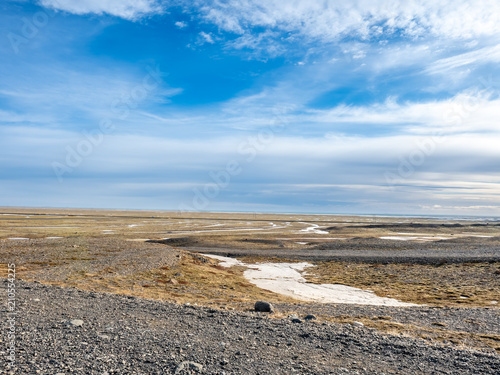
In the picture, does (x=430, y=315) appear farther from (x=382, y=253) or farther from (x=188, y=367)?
A: (x=382, y=253)

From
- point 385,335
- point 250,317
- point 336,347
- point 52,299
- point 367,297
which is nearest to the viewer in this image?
point 336,347

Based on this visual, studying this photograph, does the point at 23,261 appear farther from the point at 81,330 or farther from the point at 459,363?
the point at 459,363

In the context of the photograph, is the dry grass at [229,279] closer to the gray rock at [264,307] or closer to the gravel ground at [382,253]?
the gray rock at [264,307]

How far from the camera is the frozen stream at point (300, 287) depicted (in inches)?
860

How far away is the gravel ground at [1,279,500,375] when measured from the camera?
26.1 ft

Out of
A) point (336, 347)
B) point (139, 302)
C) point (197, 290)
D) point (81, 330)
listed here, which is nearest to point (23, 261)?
point (197, 290)

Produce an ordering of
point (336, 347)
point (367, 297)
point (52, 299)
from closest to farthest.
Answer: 1. point (336, 347)
2. point (52, 299)
3. point (367, 297)

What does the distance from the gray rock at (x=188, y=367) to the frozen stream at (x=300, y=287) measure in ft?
49.0

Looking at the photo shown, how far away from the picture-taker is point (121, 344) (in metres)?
9.00

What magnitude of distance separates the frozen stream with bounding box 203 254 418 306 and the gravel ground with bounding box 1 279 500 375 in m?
11.0

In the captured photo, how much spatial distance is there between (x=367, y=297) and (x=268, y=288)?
714 cm
